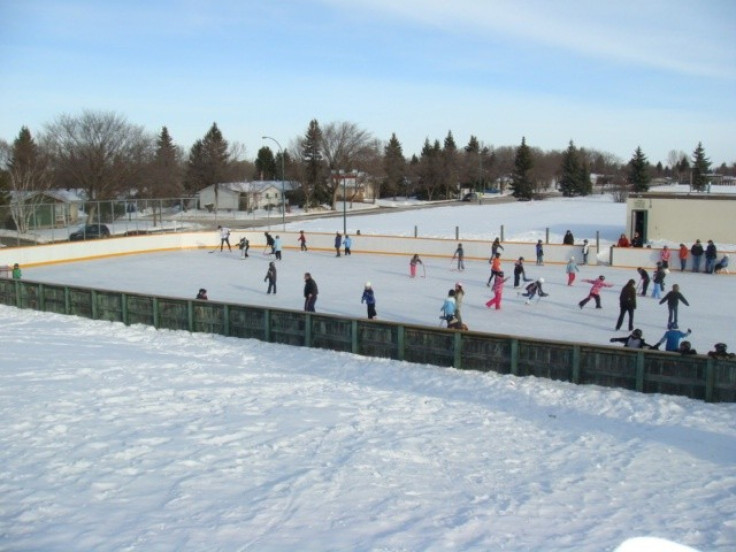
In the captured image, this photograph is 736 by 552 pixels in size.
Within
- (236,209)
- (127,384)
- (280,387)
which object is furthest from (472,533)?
(236,209)

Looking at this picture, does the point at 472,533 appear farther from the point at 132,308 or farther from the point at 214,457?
the point at 132,308

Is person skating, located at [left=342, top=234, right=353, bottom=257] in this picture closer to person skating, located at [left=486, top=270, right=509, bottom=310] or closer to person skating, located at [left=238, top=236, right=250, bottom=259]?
person skating, located at [left=238, top=236, right=250, bottom=259]

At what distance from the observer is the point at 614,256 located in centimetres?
2894

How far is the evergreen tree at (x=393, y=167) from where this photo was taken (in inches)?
3826

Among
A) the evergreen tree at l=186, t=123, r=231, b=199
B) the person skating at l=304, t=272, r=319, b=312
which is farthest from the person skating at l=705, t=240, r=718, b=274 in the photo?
the evergreen tree at l=186, t=123, r=231, b=199

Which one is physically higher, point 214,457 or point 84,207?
point 84,207

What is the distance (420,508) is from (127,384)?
6.62m

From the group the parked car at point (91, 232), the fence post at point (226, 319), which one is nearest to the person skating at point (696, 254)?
the fence post at point (226, 319)

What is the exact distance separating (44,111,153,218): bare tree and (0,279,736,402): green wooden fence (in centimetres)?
4487

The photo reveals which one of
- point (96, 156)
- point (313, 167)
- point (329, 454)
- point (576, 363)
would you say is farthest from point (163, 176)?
point (329, 454)

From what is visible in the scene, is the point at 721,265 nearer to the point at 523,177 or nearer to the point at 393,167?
the point at 523,177

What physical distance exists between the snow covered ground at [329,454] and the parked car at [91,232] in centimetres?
1835

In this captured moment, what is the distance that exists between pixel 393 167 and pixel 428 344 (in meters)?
84.9

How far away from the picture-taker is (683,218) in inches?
1330
